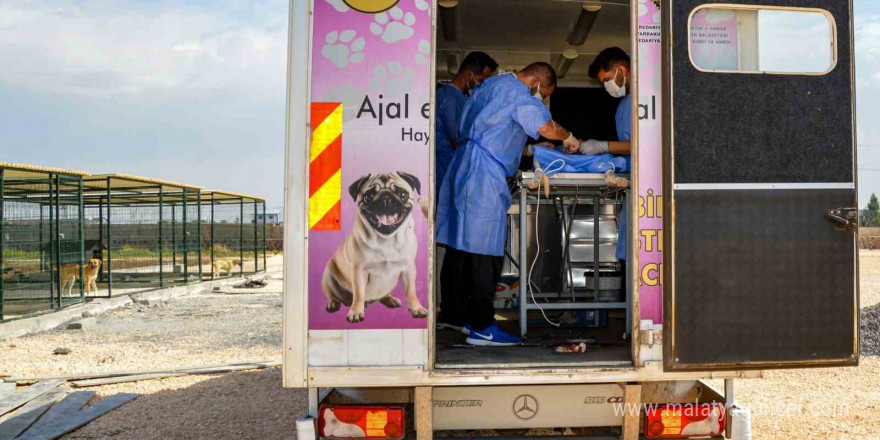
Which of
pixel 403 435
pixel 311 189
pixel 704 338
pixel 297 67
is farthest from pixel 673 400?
pixel 297 67

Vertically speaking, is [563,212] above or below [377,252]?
above

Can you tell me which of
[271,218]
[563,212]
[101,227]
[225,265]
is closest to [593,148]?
[563,212]

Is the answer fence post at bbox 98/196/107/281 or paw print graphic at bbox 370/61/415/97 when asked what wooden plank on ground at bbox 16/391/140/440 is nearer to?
paw print graphic at bbox 370/61/415/97

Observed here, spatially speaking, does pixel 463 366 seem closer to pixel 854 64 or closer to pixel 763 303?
pixel 763 303

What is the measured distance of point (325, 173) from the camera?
316 cm

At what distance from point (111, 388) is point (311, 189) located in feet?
15.8

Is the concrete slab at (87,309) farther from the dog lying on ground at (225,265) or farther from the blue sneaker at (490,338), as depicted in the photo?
the blue sneaker at (490,338)

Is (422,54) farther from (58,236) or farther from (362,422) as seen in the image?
(58,236)

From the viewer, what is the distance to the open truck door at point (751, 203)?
3178mm

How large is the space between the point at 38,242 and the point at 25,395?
535cm

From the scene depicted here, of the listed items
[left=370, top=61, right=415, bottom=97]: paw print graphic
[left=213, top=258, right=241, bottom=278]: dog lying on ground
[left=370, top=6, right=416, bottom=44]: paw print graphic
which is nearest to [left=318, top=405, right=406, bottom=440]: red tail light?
[left=370, top=61, right=415, bottom=97]: paw print graphic

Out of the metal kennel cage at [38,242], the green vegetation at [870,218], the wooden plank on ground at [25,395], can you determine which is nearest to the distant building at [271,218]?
the metal kennel cage at [38,242]

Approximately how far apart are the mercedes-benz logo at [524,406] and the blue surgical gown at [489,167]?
0.97 m

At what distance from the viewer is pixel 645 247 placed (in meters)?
3.26
